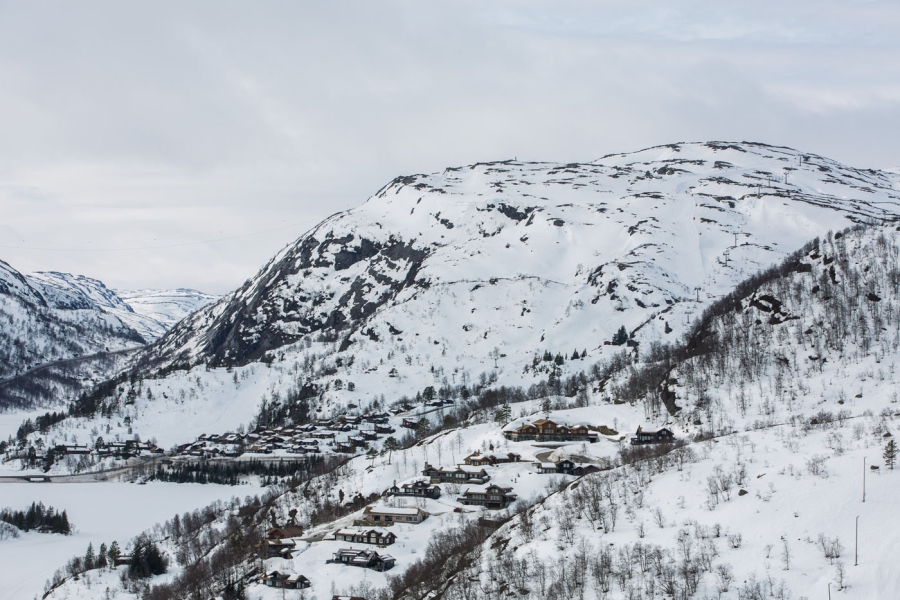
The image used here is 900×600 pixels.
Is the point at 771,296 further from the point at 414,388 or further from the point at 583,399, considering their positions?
the point at 414,388

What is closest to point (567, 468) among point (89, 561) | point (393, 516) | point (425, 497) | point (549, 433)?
point (425, 497)

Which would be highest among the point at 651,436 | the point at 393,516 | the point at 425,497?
the point at 651,436

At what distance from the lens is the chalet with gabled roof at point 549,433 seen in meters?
96.0

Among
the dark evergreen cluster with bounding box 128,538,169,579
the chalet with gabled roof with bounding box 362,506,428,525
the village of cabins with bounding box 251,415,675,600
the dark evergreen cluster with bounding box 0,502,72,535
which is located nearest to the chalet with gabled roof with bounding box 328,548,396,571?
the village of cabins with bounding box 251,415,675,600

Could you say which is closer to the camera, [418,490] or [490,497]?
[490,497]

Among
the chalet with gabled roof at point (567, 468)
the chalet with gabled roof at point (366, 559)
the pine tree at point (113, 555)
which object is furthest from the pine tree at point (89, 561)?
the chalet with gabled roof at point (567, 468)

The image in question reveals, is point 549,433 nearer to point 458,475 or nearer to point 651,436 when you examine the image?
point 651,436

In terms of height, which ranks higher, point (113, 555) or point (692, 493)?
point (692, 493)

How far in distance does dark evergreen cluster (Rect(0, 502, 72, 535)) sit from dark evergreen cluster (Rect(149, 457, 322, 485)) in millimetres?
25103

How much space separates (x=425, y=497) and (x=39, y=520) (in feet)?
233

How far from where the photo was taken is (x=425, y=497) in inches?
3145

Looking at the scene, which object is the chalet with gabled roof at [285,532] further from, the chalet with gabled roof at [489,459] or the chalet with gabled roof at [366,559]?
the chalet with gabled roof at [489,459]

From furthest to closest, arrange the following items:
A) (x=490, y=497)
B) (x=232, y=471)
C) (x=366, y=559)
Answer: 1. (x=232, y=471)
2. (x=490, y=497)
3. (x=366, y=559)

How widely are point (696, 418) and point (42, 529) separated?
94.0 m
